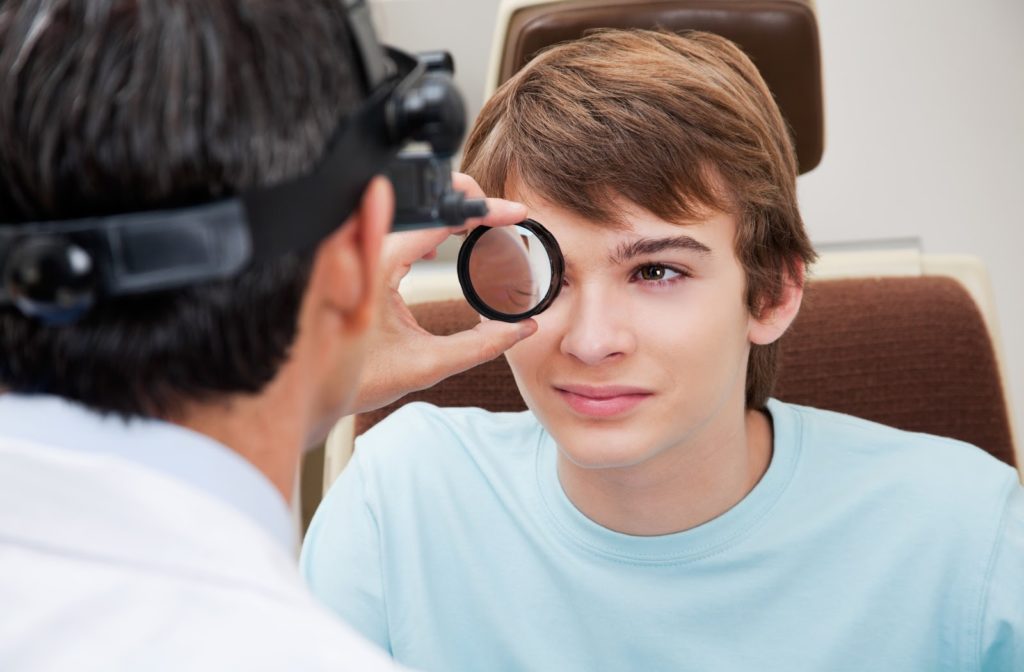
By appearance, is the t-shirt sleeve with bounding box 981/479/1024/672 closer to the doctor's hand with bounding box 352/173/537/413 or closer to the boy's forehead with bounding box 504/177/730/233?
the boy's forehead with bounding box 504/177/730/233

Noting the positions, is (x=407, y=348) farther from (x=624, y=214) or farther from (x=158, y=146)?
(x=158, y=146)

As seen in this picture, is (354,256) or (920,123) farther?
(920,123)

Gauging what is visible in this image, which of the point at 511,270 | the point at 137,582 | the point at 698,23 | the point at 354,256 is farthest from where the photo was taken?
the point at 698,23

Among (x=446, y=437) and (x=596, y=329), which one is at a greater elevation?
(x=596, y=329)

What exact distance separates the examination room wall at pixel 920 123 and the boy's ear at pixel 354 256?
243 cm

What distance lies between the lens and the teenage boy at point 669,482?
1.40 meters

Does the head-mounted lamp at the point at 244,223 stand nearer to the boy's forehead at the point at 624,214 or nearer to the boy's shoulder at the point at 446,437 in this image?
the boy's forehead at the point at 624,214

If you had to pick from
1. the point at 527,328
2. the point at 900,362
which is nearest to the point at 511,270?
the point at 527,328

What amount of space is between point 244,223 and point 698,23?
1516 millimetres

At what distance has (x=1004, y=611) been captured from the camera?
1.37 meters

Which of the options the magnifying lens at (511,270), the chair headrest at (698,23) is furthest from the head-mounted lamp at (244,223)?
the chair headrest at (698,23)

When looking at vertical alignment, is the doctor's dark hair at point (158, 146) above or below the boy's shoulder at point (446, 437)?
above

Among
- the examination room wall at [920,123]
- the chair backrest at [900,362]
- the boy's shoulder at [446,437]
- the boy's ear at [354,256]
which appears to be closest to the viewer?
the boy's ear at [354,256]

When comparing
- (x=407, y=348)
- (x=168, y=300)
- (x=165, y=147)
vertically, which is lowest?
(x=407, y=348)
